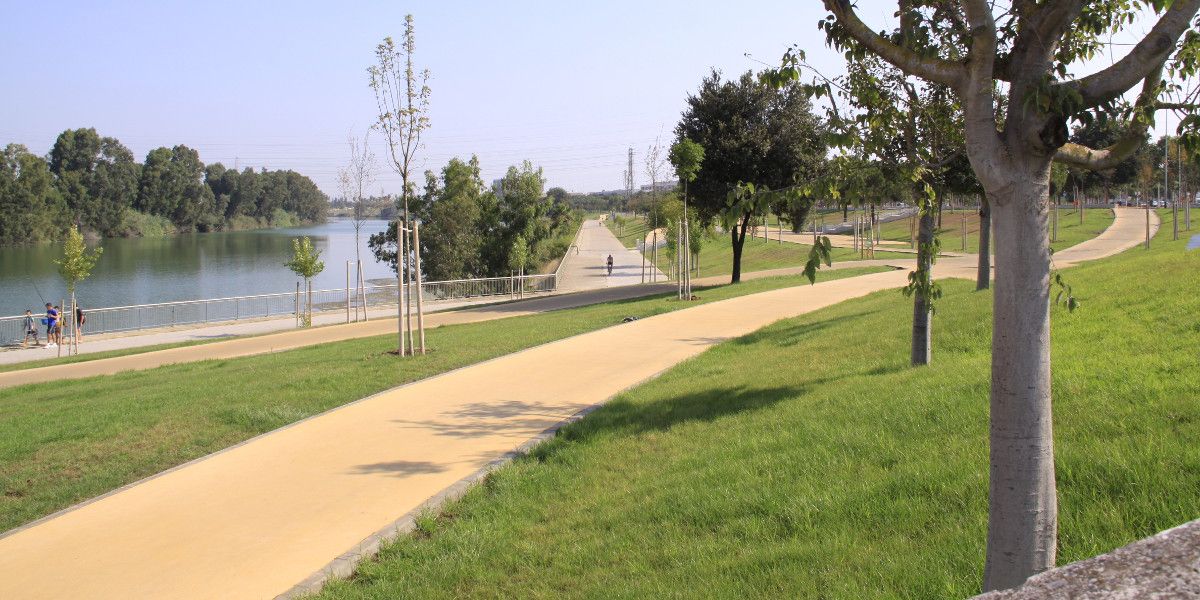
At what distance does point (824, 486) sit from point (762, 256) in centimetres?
4503

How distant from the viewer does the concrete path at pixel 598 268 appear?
1802 inches

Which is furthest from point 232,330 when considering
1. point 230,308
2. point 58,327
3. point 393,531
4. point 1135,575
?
point 1135,575

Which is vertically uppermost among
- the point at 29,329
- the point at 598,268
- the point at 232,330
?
the point at 598,268

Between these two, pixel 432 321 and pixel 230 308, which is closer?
pixel 432 321

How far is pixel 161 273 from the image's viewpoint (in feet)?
195

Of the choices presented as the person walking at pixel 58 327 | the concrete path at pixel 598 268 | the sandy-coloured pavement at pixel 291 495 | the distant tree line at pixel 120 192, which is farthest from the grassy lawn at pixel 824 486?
the distant tree line at pixel 120 192

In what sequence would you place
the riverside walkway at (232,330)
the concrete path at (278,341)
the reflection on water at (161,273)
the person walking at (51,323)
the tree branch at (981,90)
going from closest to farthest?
the tree branch at (981,90)
the concrete path at (278,341)
the riverside walkway at (232,330)
the person walking at (51,323)
the reflection on water at (161,273)

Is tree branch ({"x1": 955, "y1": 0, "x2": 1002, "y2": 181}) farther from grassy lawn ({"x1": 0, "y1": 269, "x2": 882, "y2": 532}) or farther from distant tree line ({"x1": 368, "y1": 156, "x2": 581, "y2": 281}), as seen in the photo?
distant tree line ({"x1": 368, "y1": 156, "x2": 581, "y2": 281})

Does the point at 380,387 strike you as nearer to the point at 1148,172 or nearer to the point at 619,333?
the point at 619,333

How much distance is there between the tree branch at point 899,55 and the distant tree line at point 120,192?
3707 inches

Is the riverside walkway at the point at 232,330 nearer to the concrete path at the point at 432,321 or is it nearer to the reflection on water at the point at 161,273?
the concrete path at the point at 432,321

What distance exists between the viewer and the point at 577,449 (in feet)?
25.3

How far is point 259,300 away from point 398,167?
896 centimetres

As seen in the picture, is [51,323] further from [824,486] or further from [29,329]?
[824,486]
